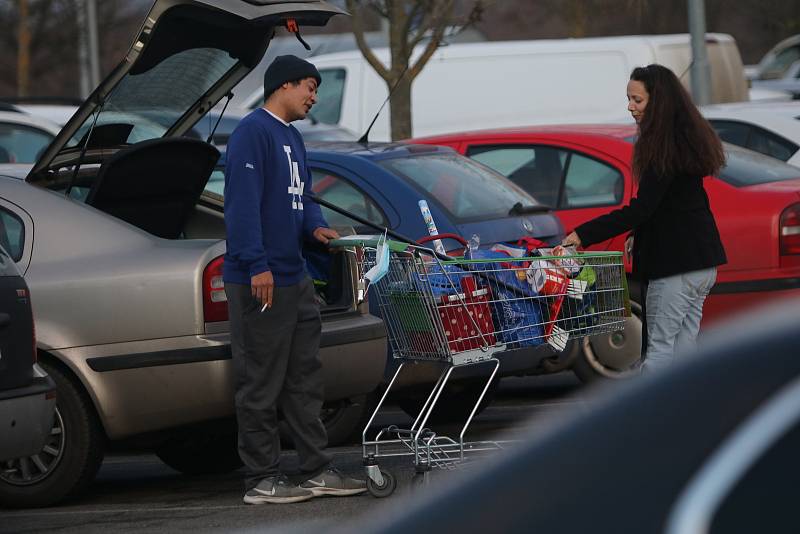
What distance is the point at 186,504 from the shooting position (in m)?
6.23

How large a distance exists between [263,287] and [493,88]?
1165cm

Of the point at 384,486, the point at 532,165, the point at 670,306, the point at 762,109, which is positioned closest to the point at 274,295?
the point at 384,486

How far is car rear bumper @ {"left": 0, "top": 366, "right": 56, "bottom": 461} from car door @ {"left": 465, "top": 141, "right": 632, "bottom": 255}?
388 centimetres

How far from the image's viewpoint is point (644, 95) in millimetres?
6102

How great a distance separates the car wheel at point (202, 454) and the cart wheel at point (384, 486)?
123 centimetres

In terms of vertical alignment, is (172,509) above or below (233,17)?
below

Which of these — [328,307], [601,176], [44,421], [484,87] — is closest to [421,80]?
[484,87]

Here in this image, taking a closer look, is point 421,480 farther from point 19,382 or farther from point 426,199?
point 426,199

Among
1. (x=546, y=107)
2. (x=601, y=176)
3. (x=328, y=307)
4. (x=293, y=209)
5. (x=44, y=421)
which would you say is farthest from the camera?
(x=546, y=107)

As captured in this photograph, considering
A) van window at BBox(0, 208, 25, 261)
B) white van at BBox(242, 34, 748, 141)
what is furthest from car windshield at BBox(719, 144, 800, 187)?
white van at BBox(242, 34, 748, 141)

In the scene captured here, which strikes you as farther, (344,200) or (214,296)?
(344,200)

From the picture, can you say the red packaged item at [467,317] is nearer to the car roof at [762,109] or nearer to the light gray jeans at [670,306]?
the light gray jeans at [670,306]

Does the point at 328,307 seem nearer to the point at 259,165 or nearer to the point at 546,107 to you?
the point at 259,165

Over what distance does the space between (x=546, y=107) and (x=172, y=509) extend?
11498 millimetres
